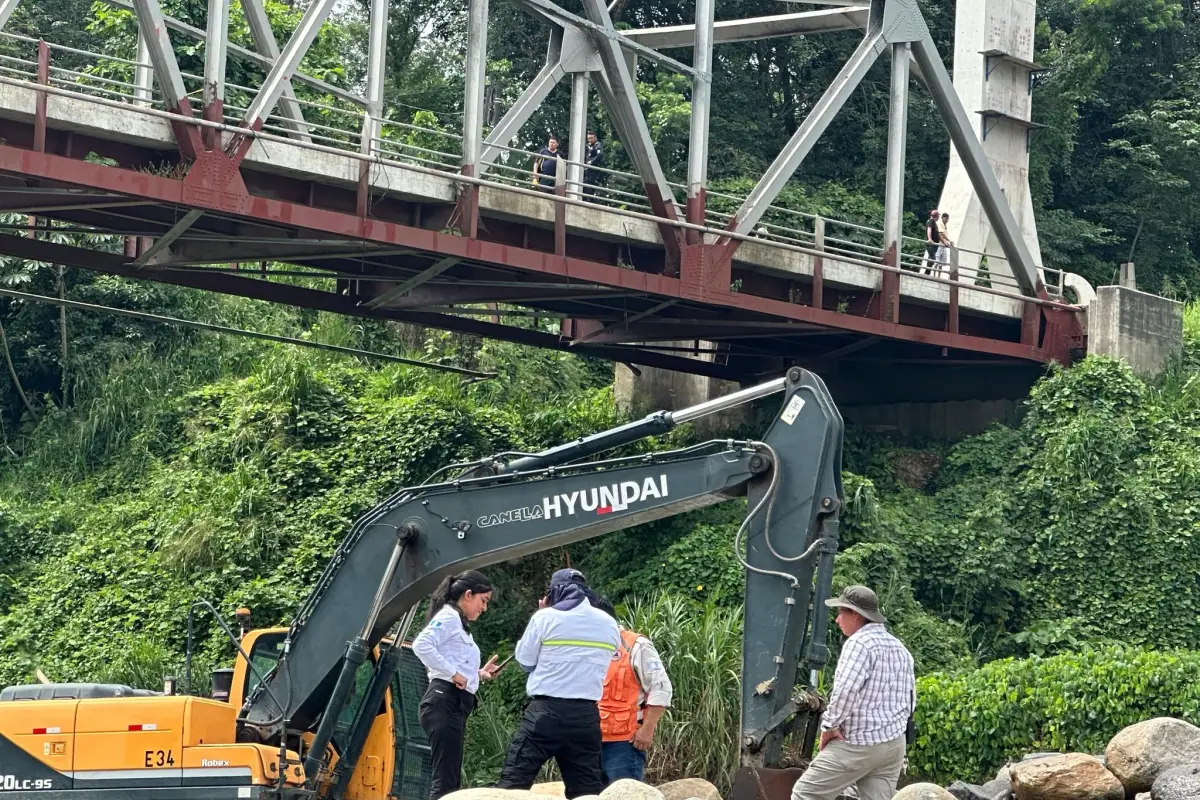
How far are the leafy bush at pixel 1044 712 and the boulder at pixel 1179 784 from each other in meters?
4.33

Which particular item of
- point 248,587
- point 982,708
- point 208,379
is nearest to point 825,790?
point 982,708

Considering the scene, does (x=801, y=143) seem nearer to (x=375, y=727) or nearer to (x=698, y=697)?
(x=698, y=697)

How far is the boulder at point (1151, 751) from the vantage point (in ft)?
50.4

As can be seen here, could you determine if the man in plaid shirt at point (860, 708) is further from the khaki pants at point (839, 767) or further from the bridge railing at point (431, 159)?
the bridge railing at point (431, 159)

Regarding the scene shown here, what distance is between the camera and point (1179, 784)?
46.0 feet

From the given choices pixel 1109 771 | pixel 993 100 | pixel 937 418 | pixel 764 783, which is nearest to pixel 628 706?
pixel 764 783

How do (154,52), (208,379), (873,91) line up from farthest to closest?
(873,91), (208,379), (154,52)

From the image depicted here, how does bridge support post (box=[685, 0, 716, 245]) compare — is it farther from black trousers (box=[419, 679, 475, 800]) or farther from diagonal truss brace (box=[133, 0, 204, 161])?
black trousers (box=[419, 679, 475, 800])

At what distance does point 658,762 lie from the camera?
64.0ft

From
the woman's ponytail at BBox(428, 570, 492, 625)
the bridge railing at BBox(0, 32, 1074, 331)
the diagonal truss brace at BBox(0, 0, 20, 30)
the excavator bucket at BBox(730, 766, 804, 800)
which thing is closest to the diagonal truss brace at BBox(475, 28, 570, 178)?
the bridge railing at BBox(0, 32, 1074, 331)

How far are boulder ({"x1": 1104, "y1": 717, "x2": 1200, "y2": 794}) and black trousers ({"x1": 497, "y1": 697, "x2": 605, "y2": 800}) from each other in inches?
222

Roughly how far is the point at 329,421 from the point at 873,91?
18.6 m

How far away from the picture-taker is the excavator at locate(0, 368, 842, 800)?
1160 centimetres

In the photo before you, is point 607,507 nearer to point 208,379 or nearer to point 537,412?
point 537,412
